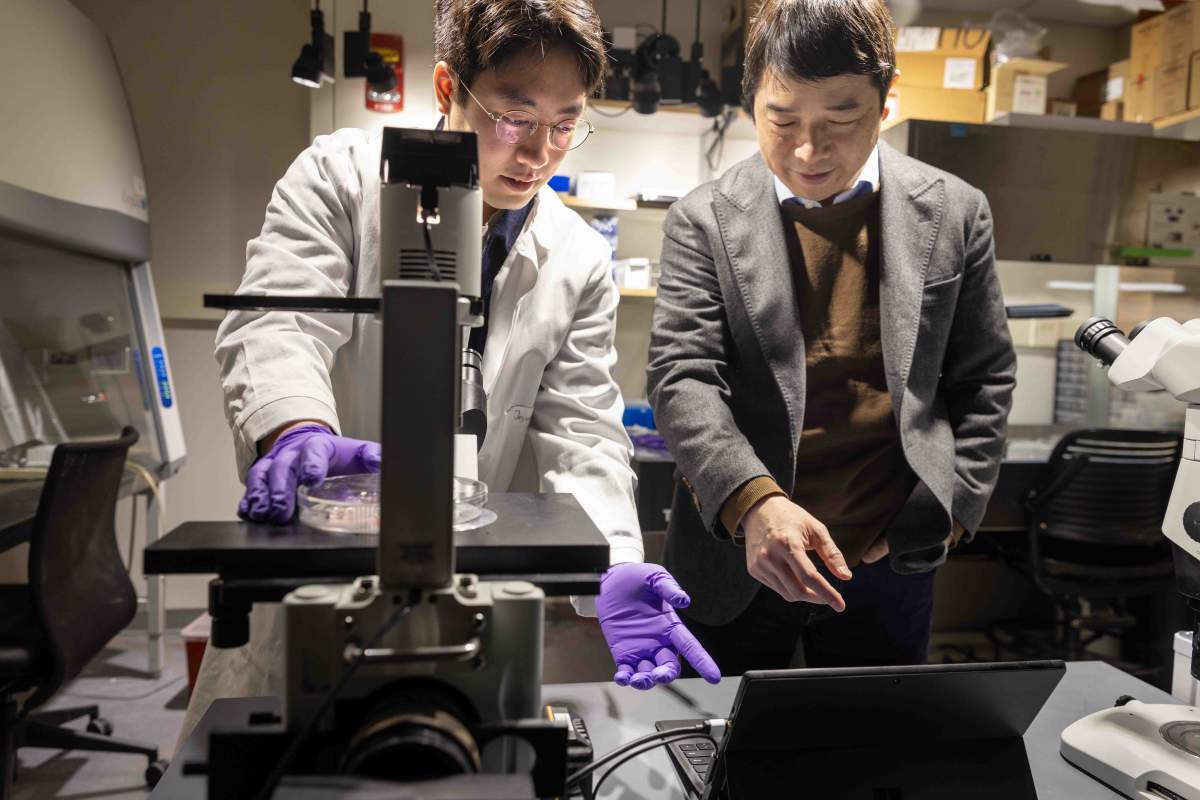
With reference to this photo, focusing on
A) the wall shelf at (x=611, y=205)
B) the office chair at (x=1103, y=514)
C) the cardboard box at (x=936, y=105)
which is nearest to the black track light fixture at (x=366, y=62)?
the wall shelf at (x=611, y=205)

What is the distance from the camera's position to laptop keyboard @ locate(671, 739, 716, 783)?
0.80 meters

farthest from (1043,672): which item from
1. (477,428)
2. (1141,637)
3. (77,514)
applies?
(1141,637)

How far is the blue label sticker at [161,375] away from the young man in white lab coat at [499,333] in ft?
A: 7.44

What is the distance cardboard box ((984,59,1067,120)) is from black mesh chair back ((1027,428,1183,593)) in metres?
1.39

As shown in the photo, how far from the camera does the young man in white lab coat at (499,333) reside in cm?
86

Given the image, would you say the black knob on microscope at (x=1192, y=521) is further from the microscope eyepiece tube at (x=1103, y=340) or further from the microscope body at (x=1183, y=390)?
the microscope eyepiece tube at (x=1103, y=340)

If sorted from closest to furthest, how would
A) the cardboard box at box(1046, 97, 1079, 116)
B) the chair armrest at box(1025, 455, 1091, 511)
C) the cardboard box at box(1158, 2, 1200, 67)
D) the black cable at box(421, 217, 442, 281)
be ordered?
the black cable at box(421, 217, 442, 281) < the chair armrest at box(1025, 455, 1091, 511) < the cardboard box at box(1158, 2, 1200, 67) < the cardboard box at box(1046, 97, 1079, 116)

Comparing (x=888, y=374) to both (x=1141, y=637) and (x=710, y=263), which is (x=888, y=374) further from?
(x=1141, y=637)

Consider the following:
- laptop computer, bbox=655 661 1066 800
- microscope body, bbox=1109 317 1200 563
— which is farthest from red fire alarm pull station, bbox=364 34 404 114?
laptop computer, bbox=655 661 1066 800

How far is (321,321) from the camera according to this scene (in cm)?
104

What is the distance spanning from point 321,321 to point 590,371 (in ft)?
1.28

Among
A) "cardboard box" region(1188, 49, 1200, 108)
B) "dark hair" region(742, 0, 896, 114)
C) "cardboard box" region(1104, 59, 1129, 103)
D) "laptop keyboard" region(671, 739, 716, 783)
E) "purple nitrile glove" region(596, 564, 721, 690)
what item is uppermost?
"cardboard box" region(1104, 59, 1129, 103)

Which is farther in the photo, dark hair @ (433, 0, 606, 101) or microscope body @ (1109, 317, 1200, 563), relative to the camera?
dark hair @ (433, 0, 606, 101)

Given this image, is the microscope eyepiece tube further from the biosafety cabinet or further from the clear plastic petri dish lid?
the biosafety cabinet
